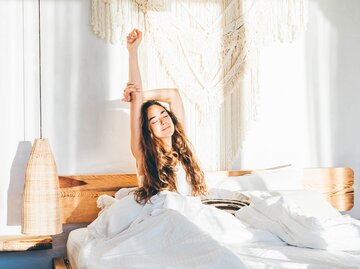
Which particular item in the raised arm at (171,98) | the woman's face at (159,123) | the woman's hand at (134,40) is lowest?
the woman's face at (159,123)

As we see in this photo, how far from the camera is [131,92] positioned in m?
2.89

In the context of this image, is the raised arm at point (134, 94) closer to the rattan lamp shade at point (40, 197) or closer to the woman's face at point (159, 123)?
the woman's face at point (159, 123)

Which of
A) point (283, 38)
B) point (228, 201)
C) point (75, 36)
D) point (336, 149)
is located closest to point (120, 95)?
point (75, 36)

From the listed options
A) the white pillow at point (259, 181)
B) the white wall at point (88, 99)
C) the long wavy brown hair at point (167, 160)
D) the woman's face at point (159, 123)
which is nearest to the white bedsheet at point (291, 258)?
the long wavy brown hair at point (167, 160)

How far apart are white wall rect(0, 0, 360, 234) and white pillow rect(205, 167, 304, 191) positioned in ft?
0.66

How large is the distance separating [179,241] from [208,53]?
139 cm

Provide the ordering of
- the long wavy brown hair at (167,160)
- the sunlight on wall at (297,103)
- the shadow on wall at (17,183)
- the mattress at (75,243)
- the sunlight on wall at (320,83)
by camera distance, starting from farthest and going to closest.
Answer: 1. the sunlight on wall at (320,83)
2. the sunlight on wall at (297,103)
3. the shadow on wall at (17,183)
4. the long wavy brown hair at (167,160)
5. the mattress at (75,243)

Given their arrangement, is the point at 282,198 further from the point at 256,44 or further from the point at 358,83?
the point at 358,83

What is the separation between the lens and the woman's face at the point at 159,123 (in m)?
2.84

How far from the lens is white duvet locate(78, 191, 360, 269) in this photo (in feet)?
6.14

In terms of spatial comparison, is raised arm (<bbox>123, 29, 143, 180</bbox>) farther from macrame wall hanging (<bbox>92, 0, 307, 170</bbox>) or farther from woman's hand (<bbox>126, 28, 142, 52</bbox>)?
macrame wall hanging (<bbox>92, 0, 307, 170</bbox>)

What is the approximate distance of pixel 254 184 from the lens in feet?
9.80

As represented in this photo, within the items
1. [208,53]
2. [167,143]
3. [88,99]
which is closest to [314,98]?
[208,53]

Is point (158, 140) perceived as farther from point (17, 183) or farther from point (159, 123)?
point (17, 183)
